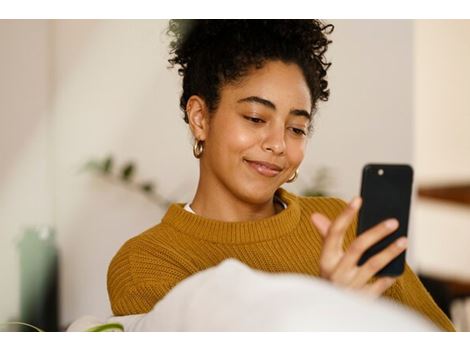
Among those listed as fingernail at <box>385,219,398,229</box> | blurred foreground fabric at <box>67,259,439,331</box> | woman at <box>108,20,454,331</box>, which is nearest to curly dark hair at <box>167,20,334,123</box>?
woman at <box>108,20,454,331</box>

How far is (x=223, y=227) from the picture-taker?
1.06 m

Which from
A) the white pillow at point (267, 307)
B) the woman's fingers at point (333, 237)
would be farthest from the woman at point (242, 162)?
the white pillow at point (267, 307)

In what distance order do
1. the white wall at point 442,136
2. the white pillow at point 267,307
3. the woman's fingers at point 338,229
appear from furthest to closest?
the white wall at point 442,136 < the woman's fingers at point 338,229 < the white pillow at point 267,307

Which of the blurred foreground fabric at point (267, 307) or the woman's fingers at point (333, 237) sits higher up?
the woman's fingers at point (333, 237)

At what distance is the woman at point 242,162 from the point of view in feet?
3.26

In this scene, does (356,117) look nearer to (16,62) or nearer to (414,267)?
(414,267)

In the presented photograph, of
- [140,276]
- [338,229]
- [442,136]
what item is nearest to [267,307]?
[338,229]

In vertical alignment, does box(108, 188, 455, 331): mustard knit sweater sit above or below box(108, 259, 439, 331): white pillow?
above

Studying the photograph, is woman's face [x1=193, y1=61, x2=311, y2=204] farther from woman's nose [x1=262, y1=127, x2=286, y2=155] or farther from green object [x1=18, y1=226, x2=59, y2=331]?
green object [x1=18, y1=226, x2=59, y2=331]

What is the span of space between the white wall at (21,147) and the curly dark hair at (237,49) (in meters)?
0.21

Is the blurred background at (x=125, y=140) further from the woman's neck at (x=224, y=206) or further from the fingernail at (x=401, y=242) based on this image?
the fingernail at (x=401, y=242)

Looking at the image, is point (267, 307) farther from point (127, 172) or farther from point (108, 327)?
point (127, 172)

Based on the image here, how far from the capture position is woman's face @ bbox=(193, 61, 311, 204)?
0.99 metres

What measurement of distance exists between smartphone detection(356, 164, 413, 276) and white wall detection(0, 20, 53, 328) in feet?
1.62
